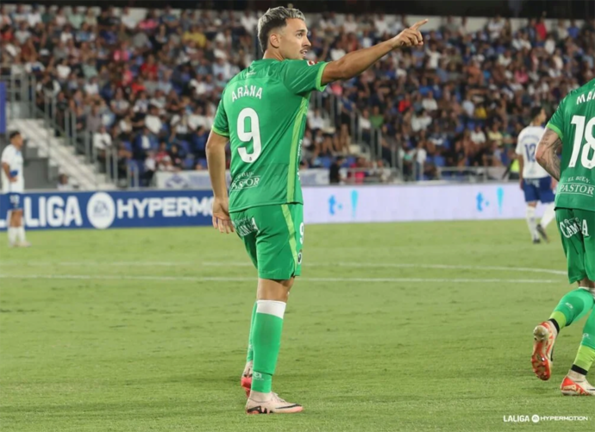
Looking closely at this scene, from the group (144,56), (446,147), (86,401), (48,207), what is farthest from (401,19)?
(86,401)

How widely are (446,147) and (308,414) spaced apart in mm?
30150

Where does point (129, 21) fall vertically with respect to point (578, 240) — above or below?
above

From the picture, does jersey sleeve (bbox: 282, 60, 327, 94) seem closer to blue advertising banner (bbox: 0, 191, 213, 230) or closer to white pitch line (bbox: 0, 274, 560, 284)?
white pitch line (bbox: 0, 274, 560, 284)

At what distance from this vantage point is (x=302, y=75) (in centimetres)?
662

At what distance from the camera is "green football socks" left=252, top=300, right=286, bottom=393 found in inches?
265

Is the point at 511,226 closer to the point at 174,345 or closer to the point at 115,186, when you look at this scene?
the point at 115,186

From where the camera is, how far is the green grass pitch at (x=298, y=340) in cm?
658

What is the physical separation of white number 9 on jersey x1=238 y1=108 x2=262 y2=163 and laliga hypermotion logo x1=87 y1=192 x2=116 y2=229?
20.3 meters

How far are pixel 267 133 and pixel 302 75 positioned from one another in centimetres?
45

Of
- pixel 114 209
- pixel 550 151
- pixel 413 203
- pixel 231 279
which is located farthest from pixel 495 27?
pixel 550 151

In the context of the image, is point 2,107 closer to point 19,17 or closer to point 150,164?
point 150,164

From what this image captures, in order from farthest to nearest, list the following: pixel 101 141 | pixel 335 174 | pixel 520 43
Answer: pixel 520 43 < pixel 335 174 < pixel 101 141

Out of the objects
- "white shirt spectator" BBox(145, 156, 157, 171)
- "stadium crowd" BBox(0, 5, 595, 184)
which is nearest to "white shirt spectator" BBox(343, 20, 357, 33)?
"stadium crowd" BBox(0, 5, 595, 184)

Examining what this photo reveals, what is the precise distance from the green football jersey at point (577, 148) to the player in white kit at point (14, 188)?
51.6ft
